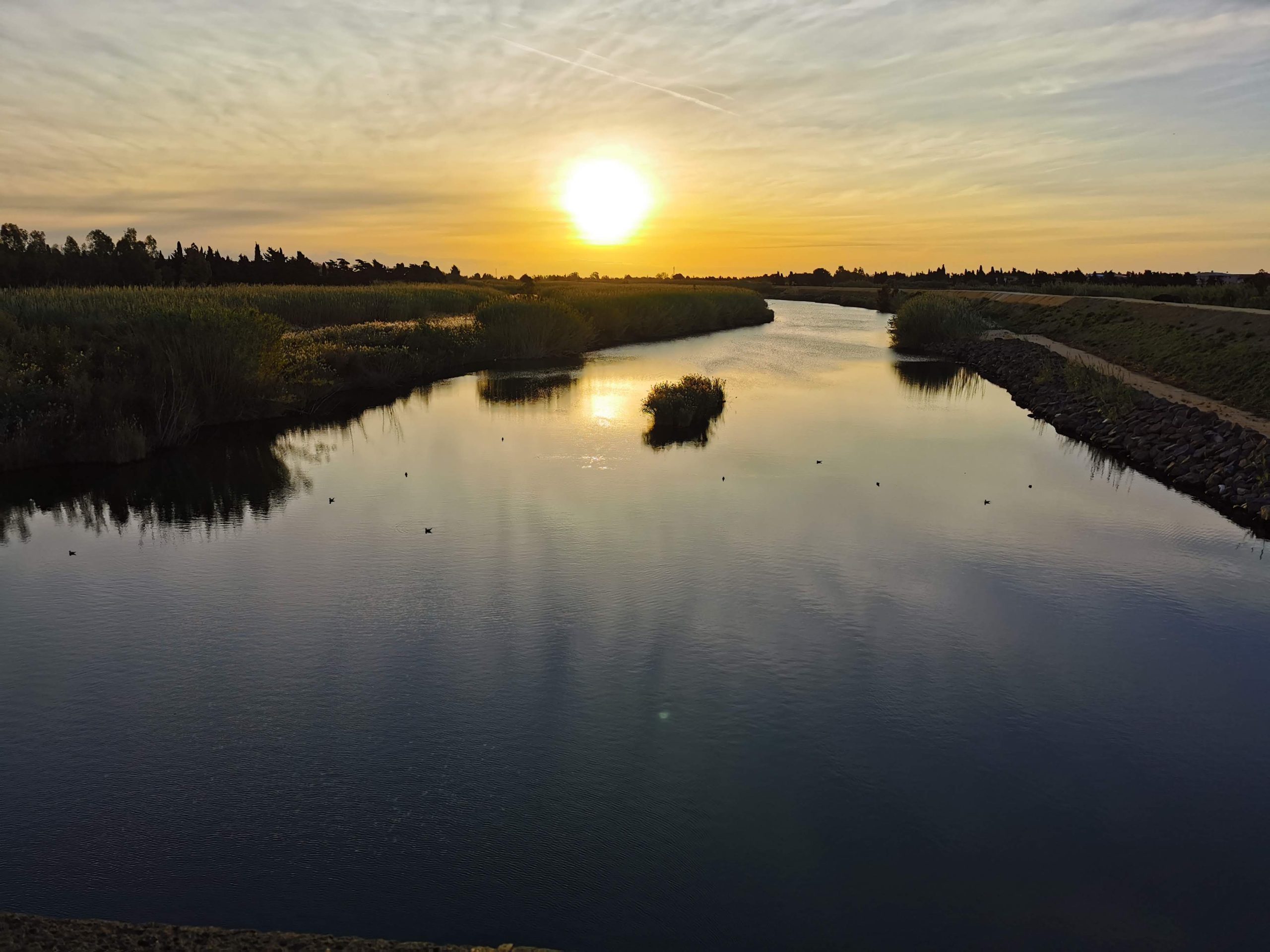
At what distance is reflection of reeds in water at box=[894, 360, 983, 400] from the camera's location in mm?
32750

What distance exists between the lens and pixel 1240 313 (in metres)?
29.1

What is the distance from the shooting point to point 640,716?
8258mm

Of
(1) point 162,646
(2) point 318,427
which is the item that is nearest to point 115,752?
(1) point 162,646

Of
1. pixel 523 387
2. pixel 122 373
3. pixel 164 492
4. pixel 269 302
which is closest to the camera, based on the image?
pixel 164 492

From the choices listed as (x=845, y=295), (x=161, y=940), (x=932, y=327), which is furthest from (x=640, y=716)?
(x=845, y=295)

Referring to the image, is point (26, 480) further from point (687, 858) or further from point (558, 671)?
point (687, 858)

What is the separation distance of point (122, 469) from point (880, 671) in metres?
16.9

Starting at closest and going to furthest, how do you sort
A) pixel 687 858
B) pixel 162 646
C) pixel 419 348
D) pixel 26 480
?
pixel 687 858
pixel 162 646
pixel 26 480
pixel 419 348

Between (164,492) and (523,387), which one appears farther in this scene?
(523,387)

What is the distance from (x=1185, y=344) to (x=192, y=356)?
107 ft

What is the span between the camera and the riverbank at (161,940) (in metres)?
4.34

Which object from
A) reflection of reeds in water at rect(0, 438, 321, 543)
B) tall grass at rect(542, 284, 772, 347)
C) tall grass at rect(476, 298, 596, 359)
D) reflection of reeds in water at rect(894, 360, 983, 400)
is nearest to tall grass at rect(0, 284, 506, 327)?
tall grass at rect(476, 298, 596, 359)

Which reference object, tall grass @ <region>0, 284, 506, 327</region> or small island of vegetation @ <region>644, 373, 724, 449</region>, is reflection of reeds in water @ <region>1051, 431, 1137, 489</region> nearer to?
small island of vegetation @ <region>644, 373, 724, 449</region>

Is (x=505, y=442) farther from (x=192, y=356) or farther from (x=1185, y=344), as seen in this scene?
(x=1185, y=344)
